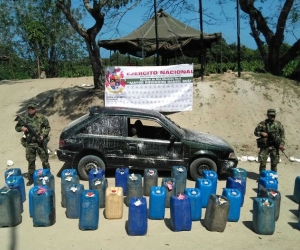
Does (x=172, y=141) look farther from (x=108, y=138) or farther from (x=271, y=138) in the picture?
(x=271, y=138)

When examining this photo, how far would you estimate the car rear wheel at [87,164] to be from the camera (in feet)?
24.0

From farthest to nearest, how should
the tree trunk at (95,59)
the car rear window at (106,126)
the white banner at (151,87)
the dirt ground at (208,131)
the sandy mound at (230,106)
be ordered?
the tree trunk at (95,59) → the white banner at (151,87) → the sandy mound at (230,106) → the car rear window at (106,126) → the dirt ground at (208,131)

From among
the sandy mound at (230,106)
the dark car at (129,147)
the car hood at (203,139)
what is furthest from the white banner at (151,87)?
the dark car at (129,147)

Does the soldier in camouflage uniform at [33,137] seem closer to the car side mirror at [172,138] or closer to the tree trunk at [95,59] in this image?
the car side mirror at [172,138]

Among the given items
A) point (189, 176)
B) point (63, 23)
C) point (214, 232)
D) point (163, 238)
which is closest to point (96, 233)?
point (163, 238)

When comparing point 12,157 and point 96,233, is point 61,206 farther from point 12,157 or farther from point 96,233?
point 12,157

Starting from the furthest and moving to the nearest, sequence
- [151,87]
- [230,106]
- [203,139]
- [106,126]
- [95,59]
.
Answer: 1. [95,59]
2. [230,106]
3. [151,87]
4. [203,139]
5. [106,126]

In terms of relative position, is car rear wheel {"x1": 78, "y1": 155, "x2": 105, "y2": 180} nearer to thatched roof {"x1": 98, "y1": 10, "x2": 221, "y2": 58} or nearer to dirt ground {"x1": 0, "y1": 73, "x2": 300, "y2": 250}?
dirt ground {"x1": 0, "y1": 73, "x2": 300, "y2": 250}

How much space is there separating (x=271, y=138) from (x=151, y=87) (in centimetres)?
517

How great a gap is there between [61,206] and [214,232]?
2751mm

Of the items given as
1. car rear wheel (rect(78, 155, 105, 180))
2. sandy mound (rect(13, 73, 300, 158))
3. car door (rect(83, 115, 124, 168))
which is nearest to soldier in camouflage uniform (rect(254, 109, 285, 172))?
sandy mound (rect(13, 73, 300, 158))

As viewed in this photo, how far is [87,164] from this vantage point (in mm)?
7355

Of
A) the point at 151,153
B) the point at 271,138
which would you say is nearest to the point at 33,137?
the point at 151,153

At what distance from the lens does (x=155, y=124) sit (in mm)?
7898
